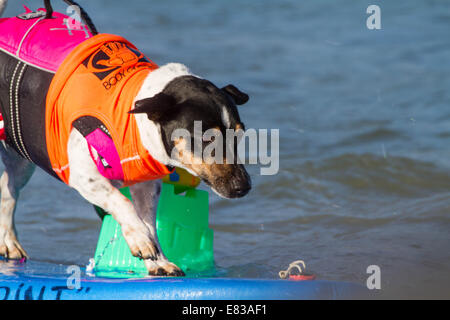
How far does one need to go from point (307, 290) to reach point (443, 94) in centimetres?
707

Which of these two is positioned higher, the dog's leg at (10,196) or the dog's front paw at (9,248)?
the dog's leg at (10,196)

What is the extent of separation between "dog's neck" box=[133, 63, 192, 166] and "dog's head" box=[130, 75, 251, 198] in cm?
3

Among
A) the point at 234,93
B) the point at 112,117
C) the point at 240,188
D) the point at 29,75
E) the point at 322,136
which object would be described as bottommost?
the point at 240,188

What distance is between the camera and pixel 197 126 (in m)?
3.63

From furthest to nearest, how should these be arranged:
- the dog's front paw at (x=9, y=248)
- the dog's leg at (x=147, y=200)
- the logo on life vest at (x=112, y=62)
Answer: the dog's front paw at (x=9, y=248) → the dog's leg at (x=147, y=200) → the logo on life vest at (x=112, y=62)

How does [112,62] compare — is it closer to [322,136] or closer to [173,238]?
[173,238]

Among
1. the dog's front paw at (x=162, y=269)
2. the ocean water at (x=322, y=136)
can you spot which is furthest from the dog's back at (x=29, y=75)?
the ocean water at (x=322, y=136)

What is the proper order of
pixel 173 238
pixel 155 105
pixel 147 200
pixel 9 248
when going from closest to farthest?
pixel 155 105
pixel 147 200
pixel 173 238
pixel 9 248

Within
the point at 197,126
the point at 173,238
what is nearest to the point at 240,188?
the point at 197,126

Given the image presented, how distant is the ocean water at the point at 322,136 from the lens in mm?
5688

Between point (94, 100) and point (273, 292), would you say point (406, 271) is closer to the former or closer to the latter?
point (273, 292)

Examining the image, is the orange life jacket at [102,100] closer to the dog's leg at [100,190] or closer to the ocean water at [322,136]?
the dog's leg at [100,190]

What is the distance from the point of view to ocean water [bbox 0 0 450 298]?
18.7ft

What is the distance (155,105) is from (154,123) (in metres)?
0.15
